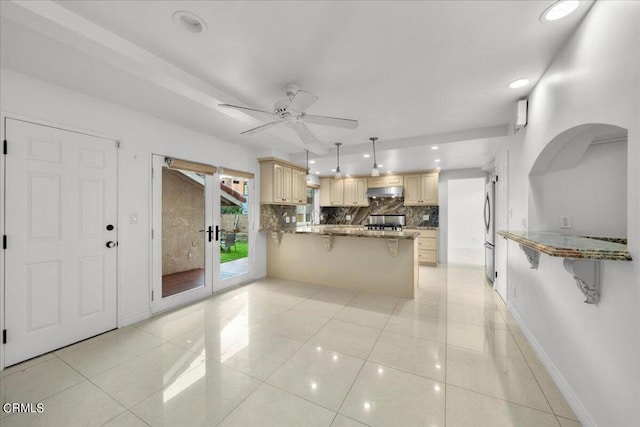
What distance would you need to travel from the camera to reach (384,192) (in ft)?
21.5

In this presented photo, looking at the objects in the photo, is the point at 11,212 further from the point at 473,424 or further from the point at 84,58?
the point at 473,424

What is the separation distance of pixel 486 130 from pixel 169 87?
13.3ft

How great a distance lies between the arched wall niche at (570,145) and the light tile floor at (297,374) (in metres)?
1.74

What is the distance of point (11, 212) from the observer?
6.82ft

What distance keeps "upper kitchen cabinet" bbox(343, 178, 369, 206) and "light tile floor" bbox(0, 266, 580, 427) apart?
14.2 feet

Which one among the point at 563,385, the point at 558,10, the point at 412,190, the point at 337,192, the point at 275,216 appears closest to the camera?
the point at 558,10

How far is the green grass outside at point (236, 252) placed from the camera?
13.5 feet

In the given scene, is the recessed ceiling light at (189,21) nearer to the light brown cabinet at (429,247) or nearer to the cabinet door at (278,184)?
the cabinet door at (278,184)

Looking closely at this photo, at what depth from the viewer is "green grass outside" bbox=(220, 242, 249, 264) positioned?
13.5 ft

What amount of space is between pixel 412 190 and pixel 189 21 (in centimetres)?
587

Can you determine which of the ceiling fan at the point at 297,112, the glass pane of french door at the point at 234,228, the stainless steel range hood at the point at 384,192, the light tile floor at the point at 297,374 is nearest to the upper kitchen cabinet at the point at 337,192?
the stainless steel range hood at the point at 384,192

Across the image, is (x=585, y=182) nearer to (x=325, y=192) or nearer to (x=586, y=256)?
(x=586, y=256)

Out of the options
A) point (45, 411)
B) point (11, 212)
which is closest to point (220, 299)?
point (45, 411)

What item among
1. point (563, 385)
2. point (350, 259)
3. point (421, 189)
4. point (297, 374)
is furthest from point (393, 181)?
point (297, 374)
